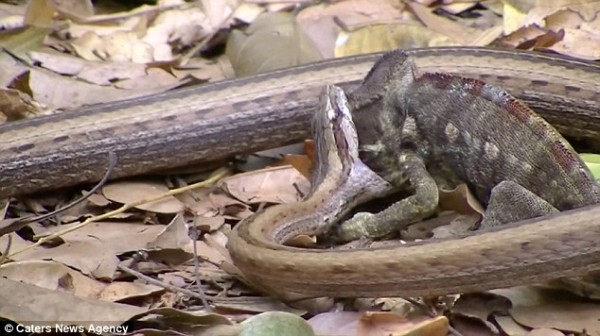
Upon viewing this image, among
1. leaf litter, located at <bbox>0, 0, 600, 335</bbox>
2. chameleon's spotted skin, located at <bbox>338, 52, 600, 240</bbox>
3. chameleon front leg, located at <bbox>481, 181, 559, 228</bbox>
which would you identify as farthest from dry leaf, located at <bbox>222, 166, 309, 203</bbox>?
chameleon front leg, located at <bbox>481, 181, 559, 228</bbox>

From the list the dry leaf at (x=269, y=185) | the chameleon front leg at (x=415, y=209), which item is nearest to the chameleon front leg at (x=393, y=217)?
the chameleon front leg at (x=415, y=209)

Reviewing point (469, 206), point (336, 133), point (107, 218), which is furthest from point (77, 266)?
point (469, 206)

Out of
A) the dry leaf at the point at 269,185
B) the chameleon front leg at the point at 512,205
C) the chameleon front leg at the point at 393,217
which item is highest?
the chameleon front leg at the point at 512,205

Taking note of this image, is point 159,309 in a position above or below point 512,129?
below

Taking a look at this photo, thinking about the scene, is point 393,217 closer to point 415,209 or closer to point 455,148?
point 415,209

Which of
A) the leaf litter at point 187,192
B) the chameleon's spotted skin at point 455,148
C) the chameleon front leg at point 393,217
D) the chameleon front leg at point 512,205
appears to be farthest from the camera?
the chameleon front leg at point 393,217

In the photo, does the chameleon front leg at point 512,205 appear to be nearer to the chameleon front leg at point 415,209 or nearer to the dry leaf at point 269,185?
the chameleon front leg at point 415,209

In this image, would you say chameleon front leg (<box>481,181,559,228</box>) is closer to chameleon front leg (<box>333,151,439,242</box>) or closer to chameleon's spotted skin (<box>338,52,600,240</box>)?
chameleon's spotted skin (<box>338,52,600,240</box>)

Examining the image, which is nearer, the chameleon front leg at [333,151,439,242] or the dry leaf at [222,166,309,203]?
the chameleon front leg at [333,151,439,242]

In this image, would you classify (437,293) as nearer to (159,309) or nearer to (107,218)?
(159,309)
